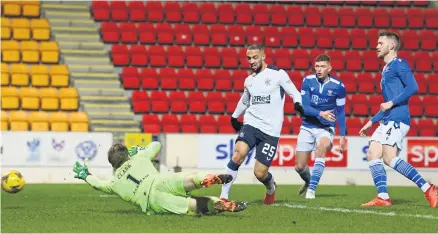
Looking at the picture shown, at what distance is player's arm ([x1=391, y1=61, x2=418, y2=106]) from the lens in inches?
397

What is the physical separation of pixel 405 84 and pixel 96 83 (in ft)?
52.0

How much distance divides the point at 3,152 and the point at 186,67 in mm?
8215

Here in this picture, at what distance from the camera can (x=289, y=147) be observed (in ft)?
64.3

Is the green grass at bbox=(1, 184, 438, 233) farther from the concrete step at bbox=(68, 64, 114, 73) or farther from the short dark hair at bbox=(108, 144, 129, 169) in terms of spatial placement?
the concrete step at bbox=(68, 64, 114, 73)

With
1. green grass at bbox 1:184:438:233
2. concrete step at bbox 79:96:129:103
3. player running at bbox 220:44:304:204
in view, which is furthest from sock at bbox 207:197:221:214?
concrete step at bbox 79:96:129:103

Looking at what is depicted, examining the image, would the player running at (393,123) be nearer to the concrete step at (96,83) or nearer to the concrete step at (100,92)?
the concrete step at (100,92)

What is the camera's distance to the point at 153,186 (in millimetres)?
8547

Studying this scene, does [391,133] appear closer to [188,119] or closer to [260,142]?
[260,142]

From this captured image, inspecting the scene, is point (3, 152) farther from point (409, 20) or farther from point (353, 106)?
point (409, 20)

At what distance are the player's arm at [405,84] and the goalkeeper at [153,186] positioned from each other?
2757mm

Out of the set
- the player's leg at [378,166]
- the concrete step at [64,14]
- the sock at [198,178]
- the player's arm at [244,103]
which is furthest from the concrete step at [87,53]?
the sock at [198,178]

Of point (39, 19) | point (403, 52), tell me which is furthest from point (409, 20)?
point (39, 19)

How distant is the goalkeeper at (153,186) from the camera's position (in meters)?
8.37

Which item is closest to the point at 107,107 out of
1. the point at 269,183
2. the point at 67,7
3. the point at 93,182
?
the point at 67,7
